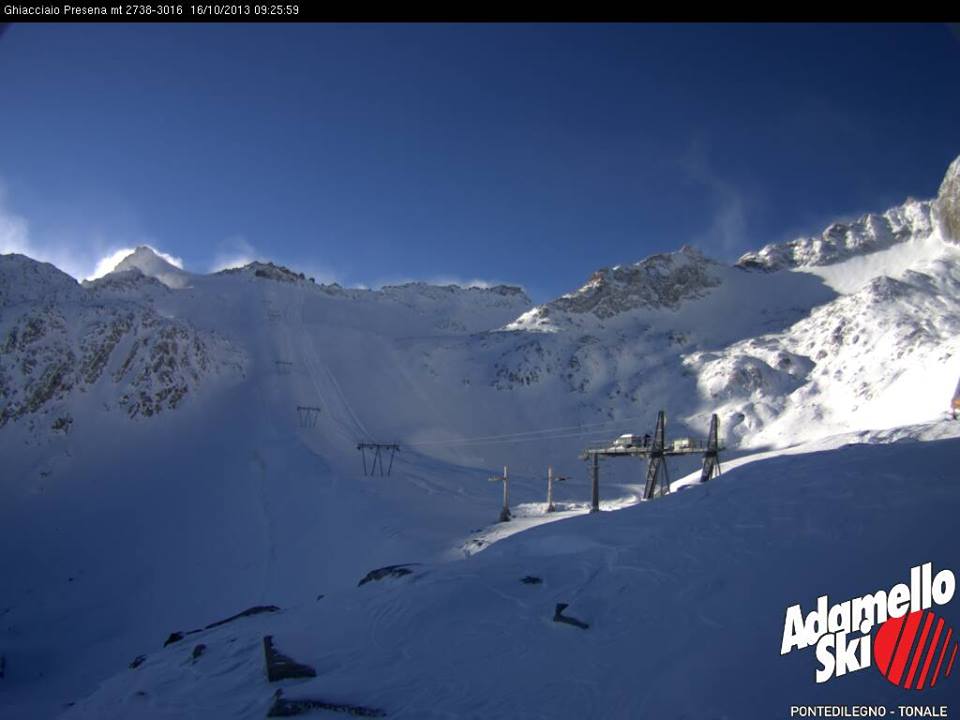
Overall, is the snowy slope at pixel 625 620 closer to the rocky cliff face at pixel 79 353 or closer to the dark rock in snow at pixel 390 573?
the dark rock in snow at pixel 390 573

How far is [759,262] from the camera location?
95.8m

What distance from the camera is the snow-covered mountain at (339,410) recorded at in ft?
82.9

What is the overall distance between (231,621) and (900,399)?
4759cm

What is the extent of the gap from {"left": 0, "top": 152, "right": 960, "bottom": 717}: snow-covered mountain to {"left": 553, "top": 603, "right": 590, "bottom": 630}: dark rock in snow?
1.12 metres

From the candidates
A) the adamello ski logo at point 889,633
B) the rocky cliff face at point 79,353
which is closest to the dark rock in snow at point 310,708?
the adamello ski logo at point 889,633

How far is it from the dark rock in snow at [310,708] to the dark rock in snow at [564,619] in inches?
137

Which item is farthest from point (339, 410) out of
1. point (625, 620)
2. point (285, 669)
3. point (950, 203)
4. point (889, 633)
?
point (950, 203)

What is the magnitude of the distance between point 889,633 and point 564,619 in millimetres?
4797

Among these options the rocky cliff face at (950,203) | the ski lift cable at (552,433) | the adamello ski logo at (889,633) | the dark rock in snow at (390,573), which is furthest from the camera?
the rocky cliff face at (950,203)

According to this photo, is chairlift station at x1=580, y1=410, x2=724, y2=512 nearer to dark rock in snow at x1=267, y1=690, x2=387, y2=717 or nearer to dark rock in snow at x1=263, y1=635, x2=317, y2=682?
dark rock in snow at x1=263, y1=635, x2=317, y2=682

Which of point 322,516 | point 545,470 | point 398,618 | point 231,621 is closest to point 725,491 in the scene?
point 398,618

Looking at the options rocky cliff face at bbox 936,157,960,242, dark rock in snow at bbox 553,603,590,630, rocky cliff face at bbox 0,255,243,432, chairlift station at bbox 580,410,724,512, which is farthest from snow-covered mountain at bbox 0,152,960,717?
chairlift station at bbox 580,410,724,512

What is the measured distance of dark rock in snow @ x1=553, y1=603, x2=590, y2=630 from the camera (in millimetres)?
10566

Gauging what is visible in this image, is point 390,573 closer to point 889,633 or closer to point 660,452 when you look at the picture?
point 889,633
